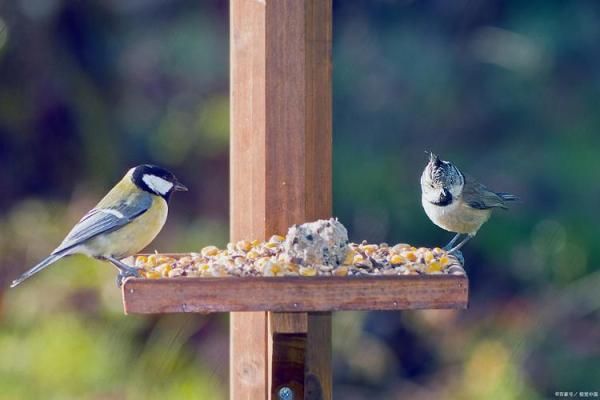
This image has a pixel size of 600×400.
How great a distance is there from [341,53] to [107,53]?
3.40ft

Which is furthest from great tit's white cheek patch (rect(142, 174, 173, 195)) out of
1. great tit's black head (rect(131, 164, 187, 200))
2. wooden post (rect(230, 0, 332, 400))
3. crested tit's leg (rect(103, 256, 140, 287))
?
wooden post (rect(230, 0, 332, 400))

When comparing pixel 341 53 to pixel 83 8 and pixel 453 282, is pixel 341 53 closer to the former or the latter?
pixel 83 8

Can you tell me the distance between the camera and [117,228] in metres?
3.25

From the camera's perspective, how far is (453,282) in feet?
8.23

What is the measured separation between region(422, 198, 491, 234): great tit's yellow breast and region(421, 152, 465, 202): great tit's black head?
31 millimetres

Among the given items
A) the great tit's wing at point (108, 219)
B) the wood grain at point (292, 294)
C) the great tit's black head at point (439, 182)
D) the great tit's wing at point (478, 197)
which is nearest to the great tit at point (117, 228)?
the great tit's wing at point (108, 219)

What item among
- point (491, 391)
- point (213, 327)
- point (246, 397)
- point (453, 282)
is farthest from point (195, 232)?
point (453, 282)

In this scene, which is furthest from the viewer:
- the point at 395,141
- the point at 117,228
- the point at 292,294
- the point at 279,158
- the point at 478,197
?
the point at 395,141

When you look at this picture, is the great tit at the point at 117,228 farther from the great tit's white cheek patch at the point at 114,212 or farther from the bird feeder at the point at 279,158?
the bird feeder at the point at 279,158

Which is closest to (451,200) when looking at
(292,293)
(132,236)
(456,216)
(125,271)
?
(456,216)

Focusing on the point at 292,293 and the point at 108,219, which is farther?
the point at 108,219

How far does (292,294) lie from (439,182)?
1413 millimetres

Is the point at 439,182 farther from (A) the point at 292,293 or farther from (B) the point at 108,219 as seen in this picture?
(A) the point at 292,293

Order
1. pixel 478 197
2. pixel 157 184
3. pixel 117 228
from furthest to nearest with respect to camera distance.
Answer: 1. pixel 478 197
2. pixel 157 184
3. pixel 117 228
